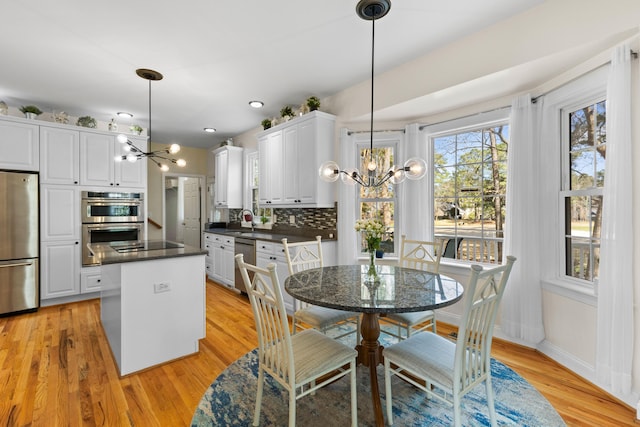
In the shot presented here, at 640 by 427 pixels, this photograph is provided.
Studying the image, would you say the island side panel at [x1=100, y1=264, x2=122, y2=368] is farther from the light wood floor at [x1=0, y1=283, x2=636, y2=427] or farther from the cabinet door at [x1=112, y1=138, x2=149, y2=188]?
the cabinet door at [x1=112, y1=138, x2=149, y2=188]

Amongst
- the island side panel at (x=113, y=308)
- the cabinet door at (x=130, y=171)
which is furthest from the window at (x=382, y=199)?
the cabinet door at (x=130, y=171)

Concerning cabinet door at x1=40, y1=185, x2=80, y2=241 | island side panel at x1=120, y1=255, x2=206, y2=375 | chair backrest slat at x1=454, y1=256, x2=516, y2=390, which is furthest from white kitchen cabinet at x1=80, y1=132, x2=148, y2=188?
chair backrest slat at x1=454, y1=256, x2=516, y2=390

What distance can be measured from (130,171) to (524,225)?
5129 mm

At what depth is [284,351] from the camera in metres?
1.57

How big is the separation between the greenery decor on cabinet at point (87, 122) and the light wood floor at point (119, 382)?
8.82 feet

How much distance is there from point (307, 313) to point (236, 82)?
8.74 feet

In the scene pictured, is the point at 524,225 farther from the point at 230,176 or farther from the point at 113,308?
the point at 230,176

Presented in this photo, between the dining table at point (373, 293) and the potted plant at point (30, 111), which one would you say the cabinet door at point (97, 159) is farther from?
the dining table at point (373, 293)

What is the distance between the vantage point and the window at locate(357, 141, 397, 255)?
3.63 m

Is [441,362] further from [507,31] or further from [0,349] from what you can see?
[0,349]

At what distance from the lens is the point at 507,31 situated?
2287 mm

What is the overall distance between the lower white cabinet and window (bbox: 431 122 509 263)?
5.96 feet

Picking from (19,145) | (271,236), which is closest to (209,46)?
(271,236)

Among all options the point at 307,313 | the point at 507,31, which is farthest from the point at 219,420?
the point at 507,31
